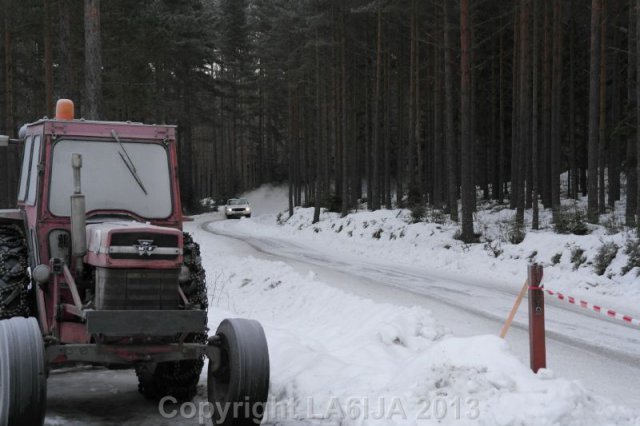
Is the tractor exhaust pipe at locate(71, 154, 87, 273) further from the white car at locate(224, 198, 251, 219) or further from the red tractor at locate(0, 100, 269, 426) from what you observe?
the white car at locate(224, 198, 251, 219)

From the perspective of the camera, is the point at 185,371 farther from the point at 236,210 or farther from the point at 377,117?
the point at 236,210

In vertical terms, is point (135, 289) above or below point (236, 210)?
above

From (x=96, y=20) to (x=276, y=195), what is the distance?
176ft

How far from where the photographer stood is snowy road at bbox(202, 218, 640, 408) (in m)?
7.30

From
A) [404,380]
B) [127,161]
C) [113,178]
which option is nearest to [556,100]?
[404,380]

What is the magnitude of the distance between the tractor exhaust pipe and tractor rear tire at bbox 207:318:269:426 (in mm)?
1502

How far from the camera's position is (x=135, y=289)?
538 centimetres

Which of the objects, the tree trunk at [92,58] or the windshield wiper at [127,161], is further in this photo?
the tree trunk at [92,58]

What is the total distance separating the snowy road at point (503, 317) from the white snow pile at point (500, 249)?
1405 mm

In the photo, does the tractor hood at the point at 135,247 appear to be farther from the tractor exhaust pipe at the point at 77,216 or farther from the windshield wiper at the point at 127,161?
the windshield wiper at the point at 127,161

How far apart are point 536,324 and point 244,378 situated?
119 inches

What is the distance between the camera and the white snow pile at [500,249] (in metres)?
13.8

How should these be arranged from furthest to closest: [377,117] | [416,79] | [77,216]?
[377,117] → [416,79] → [77,216]

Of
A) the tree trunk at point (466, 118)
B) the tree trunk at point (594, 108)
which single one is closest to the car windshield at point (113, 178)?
the tree trunk at point (466, 118)
